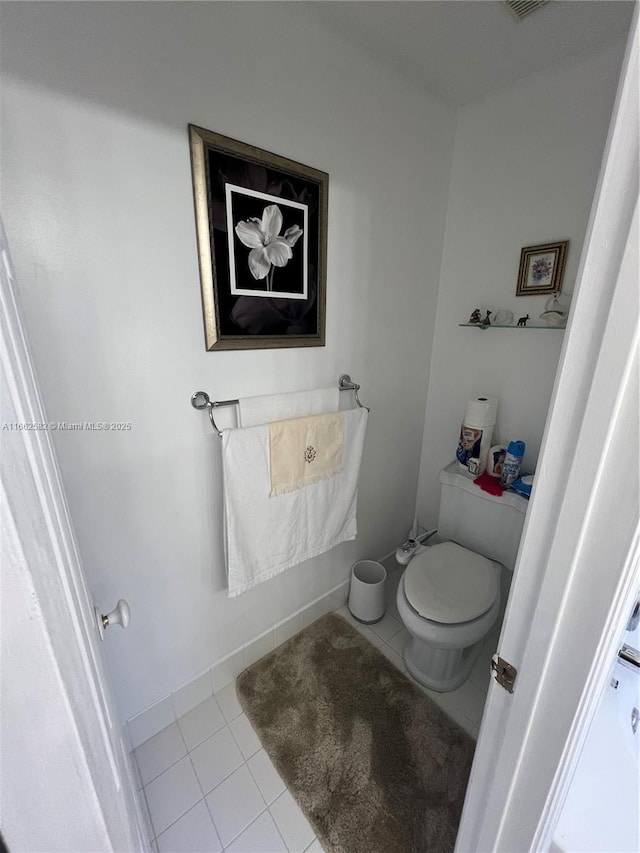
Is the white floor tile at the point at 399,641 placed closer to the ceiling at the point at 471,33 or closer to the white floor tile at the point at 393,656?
the white floor tile at the point at 393,656

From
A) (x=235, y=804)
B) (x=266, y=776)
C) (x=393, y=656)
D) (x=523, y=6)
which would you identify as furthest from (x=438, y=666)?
(x=523, y=6)

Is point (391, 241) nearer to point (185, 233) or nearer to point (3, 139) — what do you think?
point (185, 233)

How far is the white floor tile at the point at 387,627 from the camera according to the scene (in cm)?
166

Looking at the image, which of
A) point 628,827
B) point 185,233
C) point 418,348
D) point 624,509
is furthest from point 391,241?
point 628,827

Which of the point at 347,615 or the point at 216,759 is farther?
the point at 347,615

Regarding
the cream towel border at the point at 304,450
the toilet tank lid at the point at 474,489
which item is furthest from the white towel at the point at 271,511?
the toilet tank lid at the point at 474,489

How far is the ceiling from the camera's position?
3.27 feet

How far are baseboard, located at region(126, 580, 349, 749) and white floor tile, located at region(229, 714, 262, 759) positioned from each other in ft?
0.50

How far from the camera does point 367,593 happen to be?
5.46 feet

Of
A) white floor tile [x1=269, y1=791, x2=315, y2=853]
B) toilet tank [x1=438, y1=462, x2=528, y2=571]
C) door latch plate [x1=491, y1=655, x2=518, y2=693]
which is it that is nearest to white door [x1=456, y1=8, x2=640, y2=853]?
door latch plate [x1=491, y1=655, x2=518, y2=693]

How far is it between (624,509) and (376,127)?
1.46 m

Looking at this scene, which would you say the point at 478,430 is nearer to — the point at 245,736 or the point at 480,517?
the point at 480,517

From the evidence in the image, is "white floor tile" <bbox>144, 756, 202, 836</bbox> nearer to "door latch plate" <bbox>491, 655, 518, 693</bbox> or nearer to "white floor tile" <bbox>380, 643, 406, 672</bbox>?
"white floor tile" <bbox>380, 643, 406, 672</bbox>

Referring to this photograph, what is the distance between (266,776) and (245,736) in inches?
5.8
